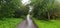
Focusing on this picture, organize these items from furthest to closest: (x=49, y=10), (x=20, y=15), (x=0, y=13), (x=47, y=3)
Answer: (x=20, y=15) < (x=49, y=10) < (x=47, y=3) < (x=0, y=13)

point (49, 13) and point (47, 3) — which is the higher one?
point (47, 3)

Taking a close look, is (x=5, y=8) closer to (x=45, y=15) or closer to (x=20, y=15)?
(x=45, y=15)

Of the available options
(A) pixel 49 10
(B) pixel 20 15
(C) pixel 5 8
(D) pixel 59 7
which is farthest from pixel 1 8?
(B) pixel 20 15

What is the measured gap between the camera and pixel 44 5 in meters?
30.3

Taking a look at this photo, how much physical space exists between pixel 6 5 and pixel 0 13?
228cm

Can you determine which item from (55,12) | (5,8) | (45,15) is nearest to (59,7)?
(55,12)

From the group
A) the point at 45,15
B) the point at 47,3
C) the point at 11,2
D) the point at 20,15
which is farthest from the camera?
the point at 20,15

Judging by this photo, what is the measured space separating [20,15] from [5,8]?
2406cm

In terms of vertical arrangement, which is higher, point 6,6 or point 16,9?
point 6,6

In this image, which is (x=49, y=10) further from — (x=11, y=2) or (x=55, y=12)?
(x=11, y=2)

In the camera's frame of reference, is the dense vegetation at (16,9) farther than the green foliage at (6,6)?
No

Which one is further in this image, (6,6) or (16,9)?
(16,9)

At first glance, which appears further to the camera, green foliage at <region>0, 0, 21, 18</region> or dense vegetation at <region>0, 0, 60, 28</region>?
green foliage at <region>0, 0, 21, 18</region>

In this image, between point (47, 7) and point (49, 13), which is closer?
point (47, 7)
